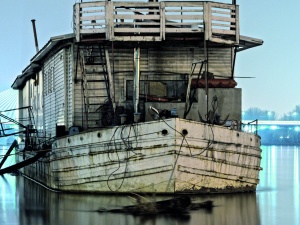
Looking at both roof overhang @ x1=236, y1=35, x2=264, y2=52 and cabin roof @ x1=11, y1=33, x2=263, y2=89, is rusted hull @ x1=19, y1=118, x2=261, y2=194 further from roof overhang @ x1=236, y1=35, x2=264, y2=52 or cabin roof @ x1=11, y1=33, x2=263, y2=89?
roof overhang @ x1=236, y1=35, x2=264, y2=52

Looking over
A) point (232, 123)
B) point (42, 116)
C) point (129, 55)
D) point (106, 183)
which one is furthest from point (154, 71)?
point (42, 116)

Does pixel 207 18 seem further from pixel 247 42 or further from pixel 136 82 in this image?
pixel 247 42

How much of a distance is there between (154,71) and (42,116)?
403 inches

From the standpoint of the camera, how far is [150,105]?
25.7 metres

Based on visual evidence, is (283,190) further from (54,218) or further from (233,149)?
(54,218)

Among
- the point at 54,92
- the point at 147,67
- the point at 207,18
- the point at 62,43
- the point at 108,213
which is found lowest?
the point at 108,213

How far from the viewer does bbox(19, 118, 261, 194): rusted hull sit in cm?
2312

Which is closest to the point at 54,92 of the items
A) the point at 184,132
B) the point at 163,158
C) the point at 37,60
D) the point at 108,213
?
the point at 37,60

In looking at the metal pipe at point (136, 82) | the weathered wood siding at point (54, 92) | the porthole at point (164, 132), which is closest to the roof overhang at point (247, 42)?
the metal pipe at point (136, 82)

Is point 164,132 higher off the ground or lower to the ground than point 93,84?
lower

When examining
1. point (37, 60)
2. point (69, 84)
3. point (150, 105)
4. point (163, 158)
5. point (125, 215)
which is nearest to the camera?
point (125, 215)

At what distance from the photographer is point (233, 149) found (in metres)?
24.7

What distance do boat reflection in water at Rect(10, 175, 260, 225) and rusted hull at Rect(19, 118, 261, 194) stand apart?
17.4 inches

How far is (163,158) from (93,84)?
608 cm
